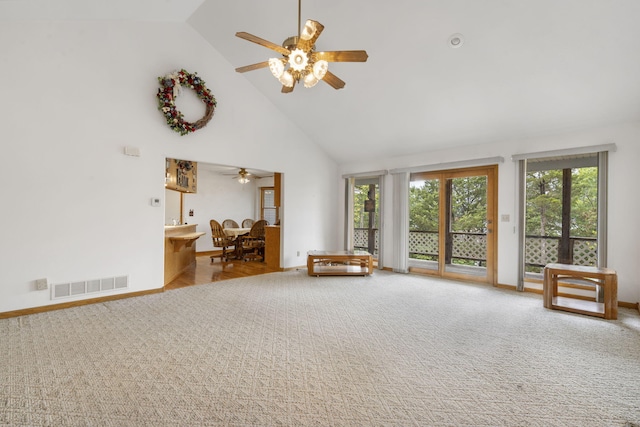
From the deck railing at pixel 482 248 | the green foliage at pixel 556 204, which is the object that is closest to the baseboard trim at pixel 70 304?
the deck railing at pixel 482 248

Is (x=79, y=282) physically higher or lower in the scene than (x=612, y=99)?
lower

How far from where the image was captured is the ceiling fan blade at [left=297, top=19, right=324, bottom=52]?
8.20ft

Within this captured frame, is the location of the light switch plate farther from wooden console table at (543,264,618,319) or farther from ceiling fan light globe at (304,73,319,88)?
wooden console table at (543,264,618,319)

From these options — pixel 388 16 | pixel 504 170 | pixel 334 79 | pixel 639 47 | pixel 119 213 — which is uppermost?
pixel 388 16

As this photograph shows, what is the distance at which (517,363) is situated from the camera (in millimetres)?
2289

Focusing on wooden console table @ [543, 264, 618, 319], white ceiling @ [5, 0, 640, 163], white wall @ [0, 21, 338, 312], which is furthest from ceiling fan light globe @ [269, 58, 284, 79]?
wooden console table @ [543, 264, 618, 319]

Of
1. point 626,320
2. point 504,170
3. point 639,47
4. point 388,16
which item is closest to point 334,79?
point 388,16

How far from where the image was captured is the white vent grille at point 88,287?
351 cm

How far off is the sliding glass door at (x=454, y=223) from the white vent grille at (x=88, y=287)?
5095 mm

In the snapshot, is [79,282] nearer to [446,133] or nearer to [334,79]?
[334,79]

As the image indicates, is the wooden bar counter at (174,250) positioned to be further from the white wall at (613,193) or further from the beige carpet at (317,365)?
the white wall at (613,193)

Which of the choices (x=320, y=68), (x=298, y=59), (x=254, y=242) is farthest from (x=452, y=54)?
(x=254, y=242)

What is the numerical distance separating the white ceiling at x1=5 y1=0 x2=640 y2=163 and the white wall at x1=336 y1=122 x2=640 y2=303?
18cm

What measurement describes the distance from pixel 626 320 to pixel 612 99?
2658mm
